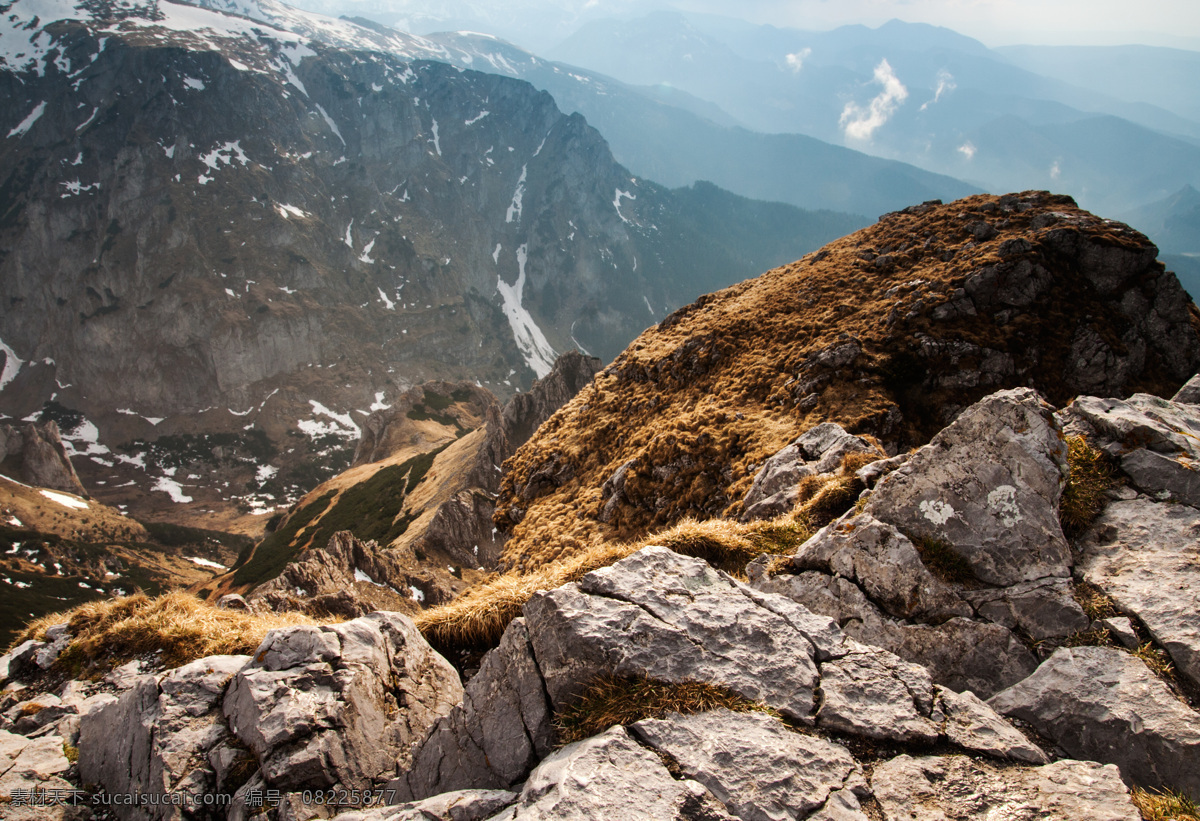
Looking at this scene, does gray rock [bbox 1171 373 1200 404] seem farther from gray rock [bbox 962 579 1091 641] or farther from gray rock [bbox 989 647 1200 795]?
gray rock [bbox 989 647 1200 795]

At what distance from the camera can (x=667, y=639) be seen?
6301mm

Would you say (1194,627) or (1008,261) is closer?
(1194,627)

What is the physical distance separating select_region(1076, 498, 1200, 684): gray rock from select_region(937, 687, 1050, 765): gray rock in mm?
2809

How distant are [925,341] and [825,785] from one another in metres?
30.7

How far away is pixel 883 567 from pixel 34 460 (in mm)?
234873

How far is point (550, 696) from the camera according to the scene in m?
6.19

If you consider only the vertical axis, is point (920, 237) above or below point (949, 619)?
above

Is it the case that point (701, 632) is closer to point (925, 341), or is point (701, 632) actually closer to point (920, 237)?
point (925, 341)

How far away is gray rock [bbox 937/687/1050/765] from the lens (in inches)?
213

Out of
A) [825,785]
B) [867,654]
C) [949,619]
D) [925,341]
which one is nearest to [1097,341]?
[925,341]

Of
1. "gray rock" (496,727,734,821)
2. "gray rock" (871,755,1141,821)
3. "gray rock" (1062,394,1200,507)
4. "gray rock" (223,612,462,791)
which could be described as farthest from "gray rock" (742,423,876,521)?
"gray rock" (496,727,734,821)

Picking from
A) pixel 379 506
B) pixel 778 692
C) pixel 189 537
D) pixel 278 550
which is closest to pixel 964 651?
pixel 778 692

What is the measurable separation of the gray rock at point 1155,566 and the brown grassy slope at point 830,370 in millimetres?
11960

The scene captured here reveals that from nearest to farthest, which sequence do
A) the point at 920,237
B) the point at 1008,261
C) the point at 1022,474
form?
1. the point at 1022,474
2. the point at 1008,261
3. the point at 920,237
